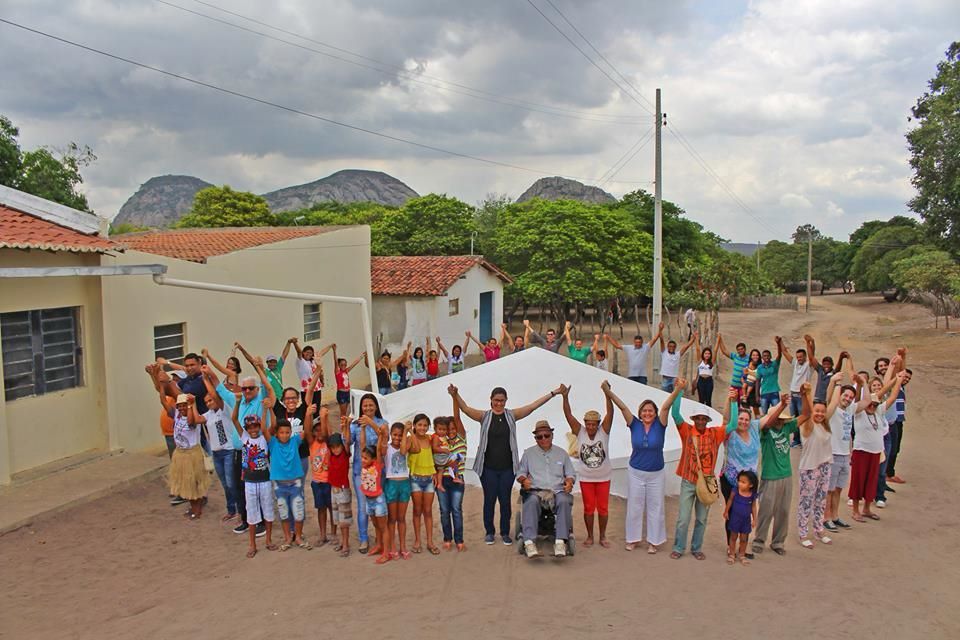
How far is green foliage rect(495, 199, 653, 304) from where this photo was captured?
22.9m

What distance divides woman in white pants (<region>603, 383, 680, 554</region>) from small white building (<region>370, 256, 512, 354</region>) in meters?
12.3

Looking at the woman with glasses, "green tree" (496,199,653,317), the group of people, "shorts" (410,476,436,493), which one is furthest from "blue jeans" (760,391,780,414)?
"green tree" (496,199,653,317)

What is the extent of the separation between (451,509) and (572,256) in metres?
17.7

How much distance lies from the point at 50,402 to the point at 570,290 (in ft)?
53.7

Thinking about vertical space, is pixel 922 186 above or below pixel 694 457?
above

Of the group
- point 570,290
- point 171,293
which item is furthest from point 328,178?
point 171,293

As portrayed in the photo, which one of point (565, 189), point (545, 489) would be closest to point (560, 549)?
point (545, 489)

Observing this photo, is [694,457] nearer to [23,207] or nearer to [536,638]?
[536,638]

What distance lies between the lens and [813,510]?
21.4 feet

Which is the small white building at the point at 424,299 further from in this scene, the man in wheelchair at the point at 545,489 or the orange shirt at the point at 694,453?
the orange shirt at the point at 694,453

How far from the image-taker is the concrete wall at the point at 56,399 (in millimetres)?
8039

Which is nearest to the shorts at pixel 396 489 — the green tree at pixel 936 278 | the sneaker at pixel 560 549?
the sneaker at pixel 560 549

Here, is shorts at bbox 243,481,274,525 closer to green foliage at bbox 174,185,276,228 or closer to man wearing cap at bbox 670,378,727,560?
man wearing cap at bbox 670,378,727,560

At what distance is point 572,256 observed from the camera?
904 inches
